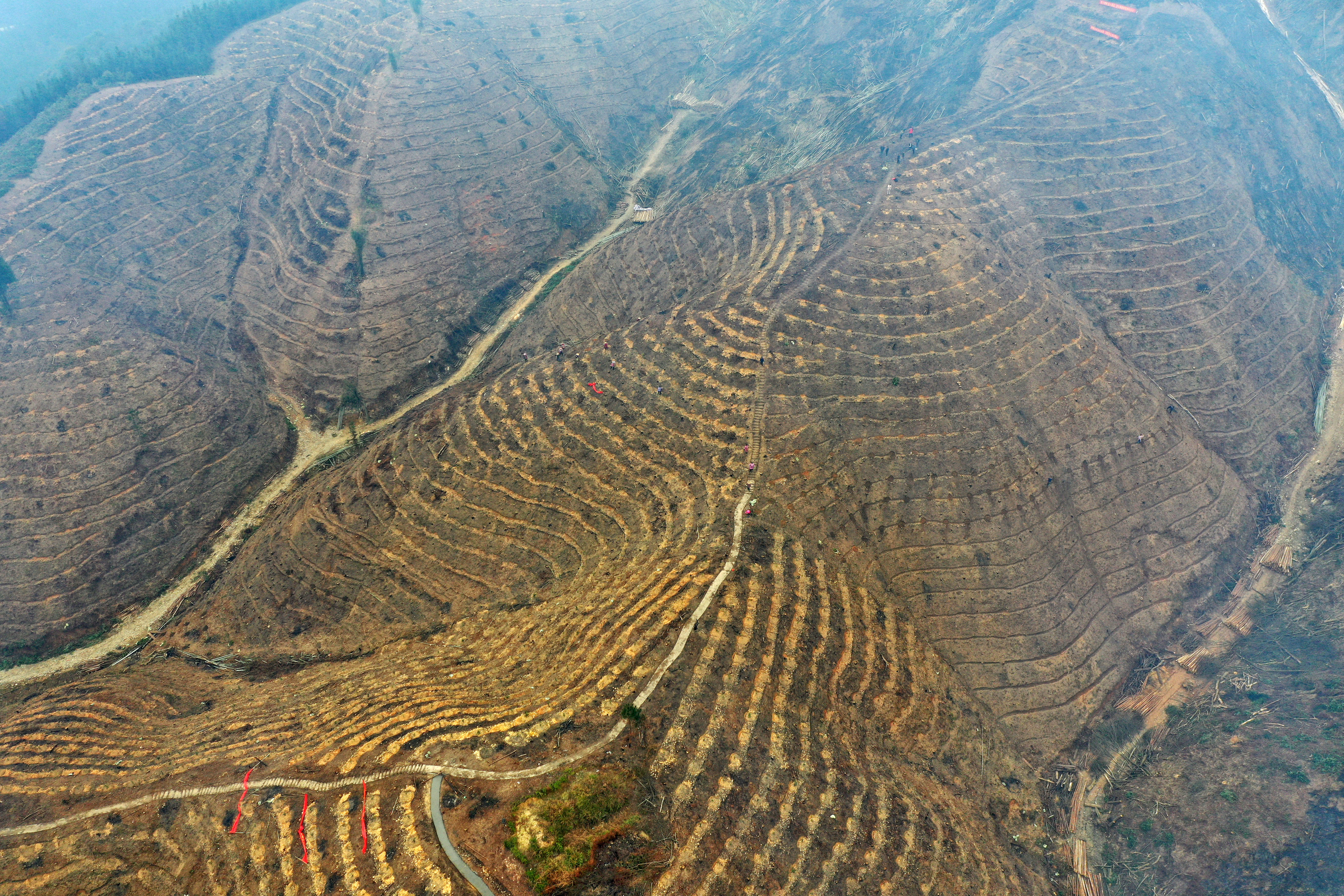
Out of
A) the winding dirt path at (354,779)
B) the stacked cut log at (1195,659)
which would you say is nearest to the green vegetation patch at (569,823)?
the winding dirt path at (354,779)

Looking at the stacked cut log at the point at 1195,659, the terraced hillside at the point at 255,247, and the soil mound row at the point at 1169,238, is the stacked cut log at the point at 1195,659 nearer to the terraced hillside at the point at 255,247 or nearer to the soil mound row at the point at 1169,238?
the soil mound row at the point at 1169,238

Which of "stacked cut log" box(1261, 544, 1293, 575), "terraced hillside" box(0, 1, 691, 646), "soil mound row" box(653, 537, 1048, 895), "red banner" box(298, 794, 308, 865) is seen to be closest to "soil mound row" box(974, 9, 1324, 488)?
"stacked cut log" box(1261, 544, 1293, 575)

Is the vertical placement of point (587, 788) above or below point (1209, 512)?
above

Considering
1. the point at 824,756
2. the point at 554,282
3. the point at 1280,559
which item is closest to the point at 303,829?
the point at 824,756

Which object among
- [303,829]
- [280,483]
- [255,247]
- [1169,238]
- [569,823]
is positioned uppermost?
[255,247]

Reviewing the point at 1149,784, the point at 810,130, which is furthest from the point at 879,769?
the point at 810,130

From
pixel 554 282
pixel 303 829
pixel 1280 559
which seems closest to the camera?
pixel 303 829

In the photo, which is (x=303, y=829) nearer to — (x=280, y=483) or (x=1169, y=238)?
(x=280, y=483)

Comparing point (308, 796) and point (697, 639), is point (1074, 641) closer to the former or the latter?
point (697, 639)
